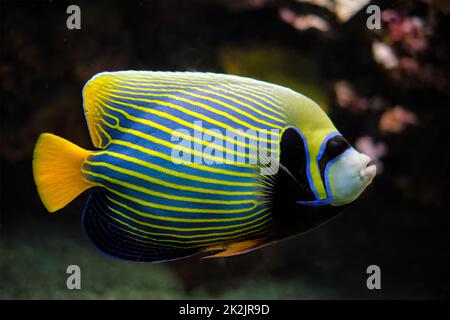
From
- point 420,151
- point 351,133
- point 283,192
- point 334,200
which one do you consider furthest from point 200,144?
point 420,151

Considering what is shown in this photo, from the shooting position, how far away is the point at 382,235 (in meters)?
3.12

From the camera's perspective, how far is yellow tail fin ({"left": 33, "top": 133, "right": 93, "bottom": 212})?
1.08 m

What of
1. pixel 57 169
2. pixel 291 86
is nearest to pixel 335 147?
pixel 57 169

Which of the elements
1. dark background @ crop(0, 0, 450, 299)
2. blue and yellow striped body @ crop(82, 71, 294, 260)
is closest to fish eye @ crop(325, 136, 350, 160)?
blue and yellow striped body @ crop(82, 71, 294, 260)

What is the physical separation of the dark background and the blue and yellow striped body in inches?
62.9

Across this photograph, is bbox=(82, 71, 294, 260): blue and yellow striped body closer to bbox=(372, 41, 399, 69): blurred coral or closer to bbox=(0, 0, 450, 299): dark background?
bbox=(0, 0, 450, 299): dark background

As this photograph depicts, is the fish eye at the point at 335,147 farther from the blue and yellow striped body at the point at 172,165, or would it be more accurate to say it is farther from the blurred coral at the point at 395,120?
the blurred coral at the point at 395,120

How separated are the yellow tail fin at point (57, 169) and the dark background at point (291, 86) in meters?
1.64

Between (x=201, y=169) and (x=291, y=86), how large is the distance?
5.91 ft

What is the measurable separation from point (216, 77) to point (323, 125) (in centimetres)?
29

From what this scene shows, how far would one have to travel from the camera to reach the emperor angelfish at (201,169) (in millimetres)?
1033

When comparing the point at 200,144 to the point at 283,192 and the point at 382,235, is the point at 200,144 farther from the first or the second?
the point at 382,235

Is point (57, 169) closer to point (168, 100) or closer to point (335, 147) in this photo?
point (168, 100)

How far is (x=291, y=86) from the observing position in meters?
2.70
